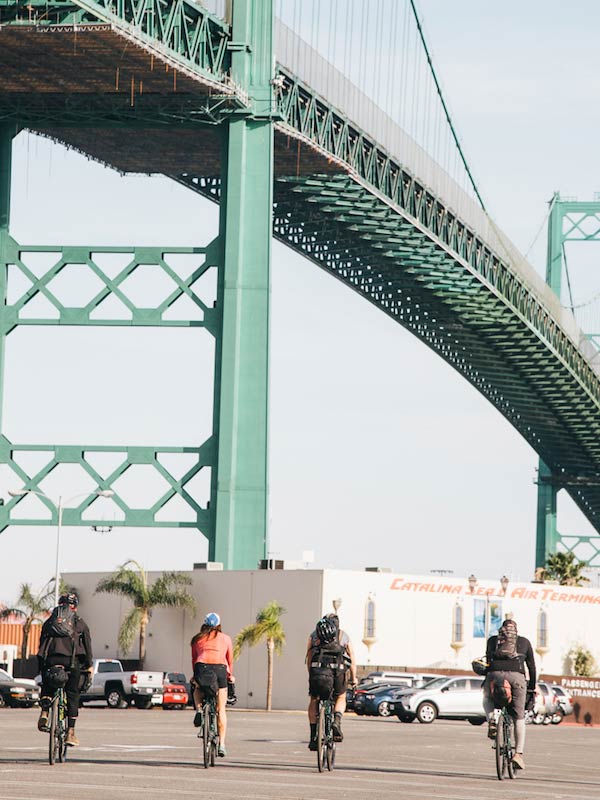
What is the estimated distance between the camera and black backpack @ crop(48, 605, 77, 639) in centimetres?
1789

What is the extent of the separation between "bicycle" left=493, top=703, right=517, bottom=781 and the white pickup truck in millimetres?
27077

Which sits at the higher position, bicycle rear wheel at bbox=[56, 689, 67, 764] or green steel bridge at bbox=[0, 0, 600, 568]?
green steel bridge at bbox=[0, 0, 600, 568]

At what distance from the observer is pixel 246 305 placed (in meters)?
46.3

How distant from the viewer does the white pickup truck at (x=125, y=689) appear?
44938mm

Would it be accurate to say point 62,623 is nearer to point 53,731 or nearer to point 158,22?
point 53,731

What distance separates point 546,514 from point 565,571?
1781 centimetres

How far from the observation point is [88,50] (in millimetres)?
43125

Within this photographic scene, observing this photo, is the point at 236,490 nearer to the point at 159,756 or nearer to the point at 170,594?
the point at 170,594

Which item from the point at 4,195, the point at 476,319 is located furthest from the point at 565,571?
the point at 4,195

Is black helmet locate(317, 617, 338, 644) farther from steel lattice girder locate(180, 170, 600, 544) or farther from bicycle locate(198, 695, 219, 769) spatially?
steel lattice girder locate(180, 170, 600, 544)

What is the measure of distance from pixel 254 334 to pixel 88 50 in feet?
25.7

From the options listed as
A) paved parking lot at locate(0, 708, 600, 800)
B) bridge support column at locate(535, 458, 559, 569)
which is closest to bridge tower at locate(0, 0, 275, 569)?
paved parking lot at locate(0, 708, 600, 800)

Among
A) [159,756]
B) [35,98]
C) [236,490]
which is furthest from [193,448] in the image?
[159,756]

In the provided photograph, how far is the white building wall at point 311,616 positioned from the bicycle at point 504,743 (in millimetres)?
32941
